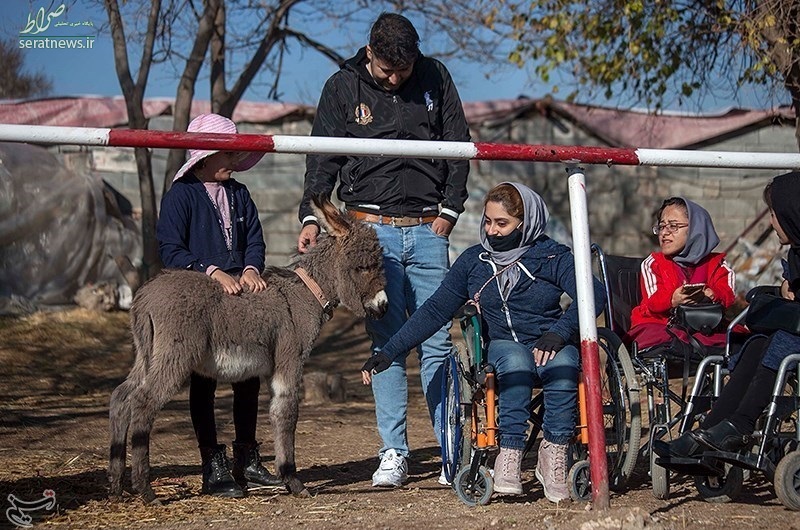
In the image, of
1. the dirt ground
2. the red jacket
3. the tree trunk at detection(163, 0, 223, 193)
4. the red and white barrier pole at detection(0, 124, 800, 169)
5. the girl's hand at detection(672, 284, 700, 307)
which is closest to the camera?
the red and white barrier pole at detection(0, 124, 800, 169)

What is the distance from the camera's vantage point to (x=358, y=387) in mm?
10180

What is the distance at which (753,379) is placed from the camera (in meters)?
4.79

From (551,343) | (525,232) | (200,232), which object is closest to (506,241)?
(525,232)

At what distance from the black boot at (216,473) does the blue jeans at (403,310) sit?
84cm

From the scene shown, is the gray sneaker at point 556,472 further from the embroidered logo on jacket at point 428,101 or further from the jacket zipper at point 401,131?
the embroidered logo on jacket at point 428,101

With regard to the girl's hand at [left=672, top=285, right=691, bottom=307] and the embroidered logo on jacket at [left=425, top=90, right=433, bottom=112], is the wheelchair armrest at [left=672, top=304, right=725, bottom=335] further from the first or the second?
the embroidered logo on jacket at [left=425, top=90, right=433, bottom=112]

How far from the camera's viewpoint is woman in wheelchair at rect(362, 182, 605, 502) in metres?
4.80

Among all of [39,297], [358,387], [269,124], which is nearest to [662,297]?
[358,387]

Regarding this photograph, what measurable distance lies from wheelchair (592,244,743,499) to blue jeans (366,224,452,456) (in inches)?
34.1

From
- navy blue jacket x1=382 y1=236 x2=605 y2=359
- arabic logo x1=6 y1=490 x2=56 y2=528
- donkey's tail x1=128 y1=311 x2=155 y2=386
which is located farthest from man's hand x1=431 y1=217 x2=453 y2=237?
arabic logo x1=6 y1=490 x2=56 y2=528

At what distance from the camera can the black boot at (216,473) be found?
519 cm

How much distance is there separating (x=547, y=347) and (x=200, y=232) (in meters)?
1.79

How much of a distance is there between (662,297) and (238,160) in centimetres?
232

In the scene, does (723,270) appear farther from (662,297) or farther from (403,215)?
(403,215)
